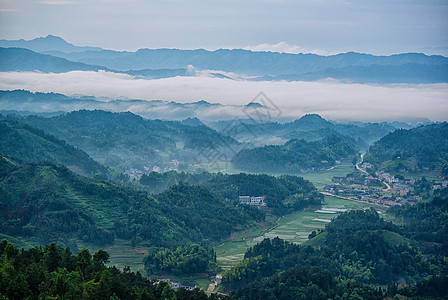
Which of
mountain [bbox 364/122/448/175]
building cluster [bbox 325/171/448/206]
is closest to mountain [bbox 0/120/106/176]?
building cluster [bbox 325/171/448/206]

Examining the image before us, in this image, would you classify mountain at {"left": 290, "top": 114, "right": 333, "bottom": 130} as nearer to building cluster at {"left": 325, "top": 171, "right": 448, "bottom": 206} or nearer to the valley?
the valley

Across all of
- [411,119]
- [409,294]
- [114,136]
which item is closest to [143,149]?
[114,136]

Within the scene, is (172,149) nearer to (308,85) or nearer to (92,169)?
(92,169)

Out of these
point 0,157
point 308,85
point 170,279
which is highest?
point 308,85

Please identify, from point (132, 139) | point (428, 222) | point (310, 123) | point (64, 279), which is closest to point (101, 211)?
point (64, 279)

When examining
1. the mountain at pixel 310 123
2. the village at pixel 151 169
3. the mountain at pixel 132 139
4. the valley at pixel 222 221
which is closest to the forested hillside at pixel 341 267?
the valley at pixel 222 221
